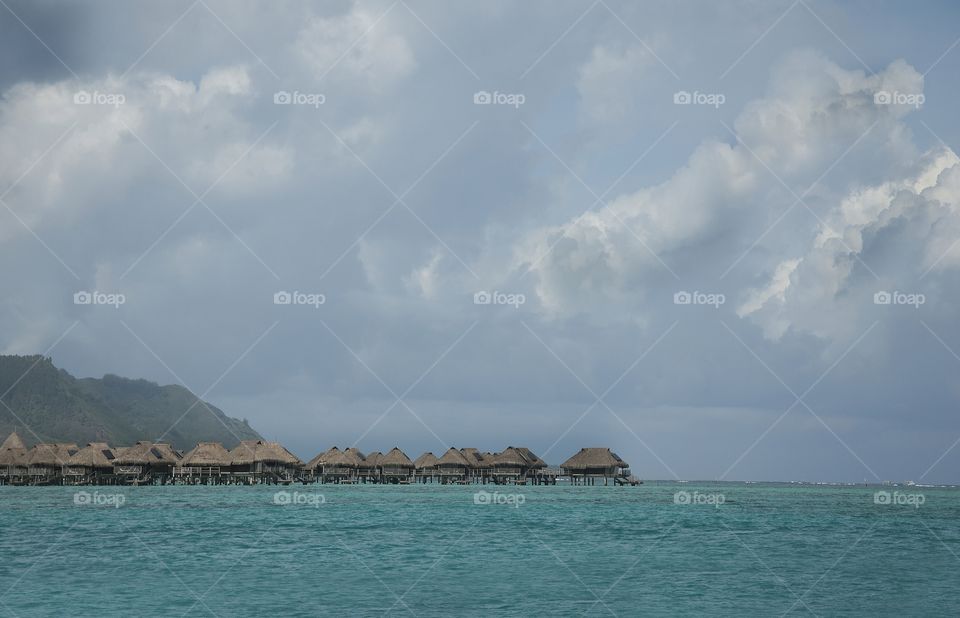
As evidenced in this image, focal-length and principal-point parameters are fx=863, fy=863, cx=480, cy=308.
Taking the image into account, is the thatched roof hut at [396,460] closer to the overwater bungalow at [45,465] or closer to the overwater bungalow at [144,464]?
the overwater bungalow at [144,464]

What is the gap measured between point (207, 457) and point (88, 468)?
Answer: 14.0 meters

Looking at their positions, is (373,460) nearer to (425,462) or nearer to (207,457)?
(425,462)

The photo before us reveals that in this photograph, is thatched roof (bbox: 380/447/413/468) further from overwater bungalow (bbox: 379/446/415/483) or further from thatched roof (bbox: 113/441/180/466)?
thatched roof (bbox: 113/441/180/466)

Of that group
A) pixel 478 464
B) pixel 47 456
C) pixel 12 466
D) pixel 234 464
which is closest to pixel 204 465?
pixel 234 464

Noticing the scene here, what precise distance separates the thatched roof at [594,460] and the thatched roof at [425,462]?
54.8 ft

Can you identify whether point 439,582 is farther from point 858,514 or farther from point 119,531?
point 858,514

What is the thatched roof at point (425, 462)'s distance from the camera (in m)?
106

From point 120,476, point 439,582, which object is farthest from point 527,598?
point 120,476

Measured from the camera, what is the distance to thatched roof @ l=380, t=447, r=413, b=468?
345 ft

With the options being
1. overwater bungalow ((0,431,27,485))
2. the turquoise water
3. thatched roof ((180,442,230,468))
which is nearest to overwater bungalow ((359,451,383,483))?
thatched roof ((180,442,230,468))

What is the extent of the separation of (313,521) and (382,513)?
294 inches

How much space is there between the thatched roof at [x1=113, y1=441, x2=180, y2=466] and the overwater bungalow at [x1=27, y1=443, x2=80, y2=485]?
5.86 m

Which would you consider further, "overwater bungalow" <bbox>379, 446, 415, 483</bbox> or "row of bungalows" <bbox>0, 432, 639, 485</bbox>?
"overwater bungalow" <bbox>379, 446, 415, 483</bbox>

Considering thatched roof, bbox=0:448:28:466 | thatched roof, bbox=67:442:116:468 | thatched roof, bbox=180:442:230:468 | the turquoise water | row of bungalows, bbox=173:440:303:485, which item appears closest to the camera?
the turquoise water
